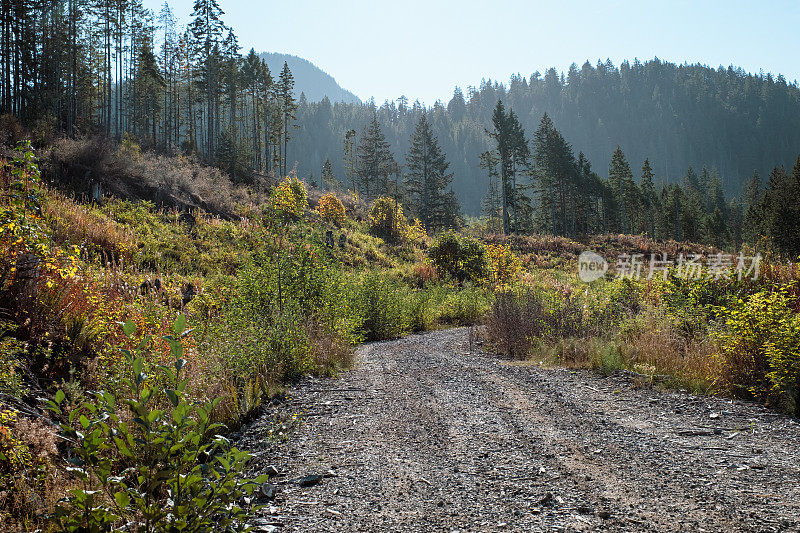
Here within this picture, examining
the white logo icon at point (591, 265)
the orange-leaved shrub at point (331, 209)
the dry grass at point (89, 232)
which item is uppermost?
the orange-leaved shrub at point (331, 209)

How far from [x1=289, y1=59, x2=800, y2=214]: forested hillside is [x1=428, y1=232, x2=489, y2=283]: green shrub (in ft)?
435

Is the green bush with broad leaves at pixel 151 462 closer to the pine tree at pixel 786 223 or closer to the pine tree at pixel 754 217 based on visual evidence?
the pine tree at pixel 786 223

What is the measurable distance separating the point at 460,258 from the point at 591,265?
15695 millimetres

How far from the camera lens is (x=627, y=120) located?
596ft

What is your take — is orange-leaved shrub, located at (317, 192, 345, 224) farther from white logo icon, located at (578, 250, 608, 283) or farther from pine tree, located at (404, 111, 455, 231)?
white logo icon, located at (578, 250, 608, 283)

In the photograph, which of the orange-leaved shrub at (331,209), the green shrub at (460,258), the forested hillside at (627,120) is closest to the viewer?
the green shrub at (460,258)

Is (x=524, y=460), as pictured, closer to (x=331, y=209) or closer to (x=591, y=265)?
(x=331, y=209)

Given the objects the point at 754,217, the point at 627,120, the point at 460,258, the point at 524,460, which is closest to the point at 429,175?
the point at 460,258

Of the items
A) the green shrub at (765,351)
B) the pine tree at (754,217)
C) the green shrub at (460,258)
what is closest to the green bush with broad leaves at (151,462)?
the green shrub at (765,351)

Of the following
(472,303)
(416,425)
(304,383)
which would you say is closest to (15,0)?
(472,303)

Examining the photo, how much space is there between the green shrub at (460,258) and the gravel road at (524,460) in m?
14.0

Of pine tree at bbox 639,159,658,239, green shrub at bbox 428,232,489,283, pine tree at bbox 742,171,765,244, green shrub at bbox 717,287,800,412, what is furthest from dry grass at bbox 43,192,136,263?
pine tree at bbox 639,159,658,239

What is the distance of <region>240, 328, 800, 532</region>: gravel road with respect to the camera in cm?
239

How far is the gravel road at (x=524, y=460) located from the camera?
7.83 feet
